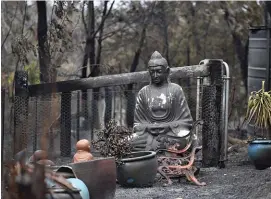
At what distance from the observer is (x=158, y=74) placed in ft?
30.7

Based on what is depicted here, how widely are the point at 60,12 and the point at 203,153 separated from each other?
440 centimetres

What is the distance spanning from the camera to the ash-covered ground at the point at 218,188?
288 inches

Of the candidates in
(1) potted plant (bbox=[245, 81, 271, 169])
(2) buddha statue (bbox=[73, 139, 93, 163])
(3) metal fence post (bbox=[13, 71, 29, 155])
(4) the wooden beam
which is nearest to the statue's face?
(4) the wooden beam

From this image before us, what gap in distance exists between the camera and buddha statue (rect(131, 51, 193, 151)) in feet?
29.7

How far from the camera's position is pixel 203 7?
754 inches

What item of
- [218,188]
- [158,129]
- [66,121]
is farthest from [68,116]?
[218,188]

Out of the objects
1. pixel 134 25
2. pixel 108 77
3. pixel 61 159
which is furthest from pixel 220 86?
pixel 134 25

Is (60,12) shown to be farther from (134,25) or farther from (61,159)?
(134,25)

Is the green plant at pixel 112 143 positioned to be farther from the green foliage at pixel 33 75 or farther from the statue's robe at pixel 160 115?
the green foliage at pixel 33 75

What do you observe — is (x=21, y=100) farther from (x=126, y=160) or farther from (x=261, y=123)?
(x=261, y=123)

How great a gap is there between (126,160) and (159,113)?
6.11ft

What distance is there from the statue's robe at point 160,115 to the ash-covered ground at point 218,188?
760mm

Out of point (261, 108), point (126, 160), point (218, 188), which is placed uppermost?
point (261, 108)

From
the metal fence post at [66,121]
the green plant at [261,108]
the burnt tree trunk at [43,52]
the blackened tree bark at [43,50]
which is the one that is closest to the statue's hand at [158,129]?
the green plant at [261,108]
